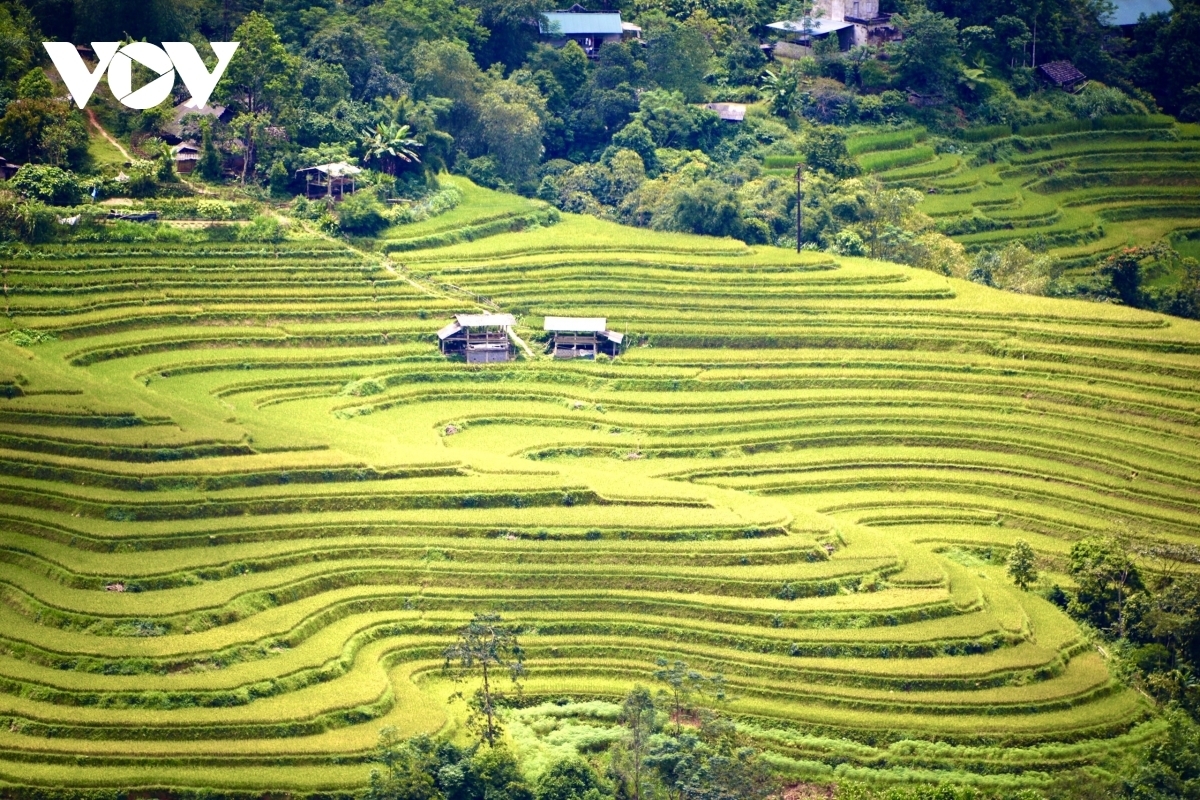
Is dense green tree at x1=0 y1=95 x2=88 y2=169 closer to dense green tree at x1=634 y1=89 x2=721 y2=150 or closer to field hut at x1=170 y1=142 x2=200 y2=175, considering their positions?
field hut at x1=170 y1=142 x2=200 y2=175

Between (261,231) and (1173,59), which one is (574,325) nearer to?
(261,231)

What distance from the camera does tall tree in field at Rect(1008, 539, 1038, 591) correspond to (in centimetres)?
4425

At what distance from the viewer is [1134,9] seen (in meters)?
72.4

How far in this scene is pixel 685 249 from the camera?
2238 inches

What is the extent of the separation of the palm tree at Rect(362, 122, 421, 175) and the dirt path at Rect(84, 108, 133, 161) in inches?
239

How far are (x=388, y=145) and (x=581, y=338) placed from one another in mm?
9149

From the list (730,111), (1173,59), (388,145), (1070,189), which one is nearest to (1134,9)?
(1173,59)

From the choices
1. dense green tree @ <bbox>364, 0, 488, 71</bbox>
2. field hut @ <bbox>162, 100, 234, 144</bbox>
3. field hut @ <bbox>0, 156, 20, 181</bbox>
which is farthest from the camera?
dense green tree @ <bbox>364, 0, 488, 71</bbox>

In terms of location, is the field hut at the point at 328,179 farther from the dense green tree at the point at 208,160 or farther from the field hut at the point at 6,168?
the field hut at the point at 6,168

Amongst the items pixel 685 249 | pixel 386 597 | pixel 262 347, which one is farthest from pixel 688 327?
pixel 386 597

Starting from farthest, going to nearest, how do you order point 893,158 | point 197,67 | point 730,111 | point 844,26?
point 844,26, point 730,111, point 893,158, point 197,67

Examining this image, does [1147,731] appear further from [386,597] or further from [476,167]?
[476,167]

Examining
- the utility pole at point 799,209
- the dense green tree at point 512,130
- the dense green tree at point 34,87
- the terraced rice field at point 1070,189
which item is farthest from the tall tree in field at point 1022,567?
the dense green tree at point 34,87

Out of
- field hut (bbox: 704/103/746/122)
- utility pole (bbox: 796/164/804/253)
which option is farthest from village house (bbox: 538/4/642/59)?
utility pole (bbox: 796/164/804/253)
